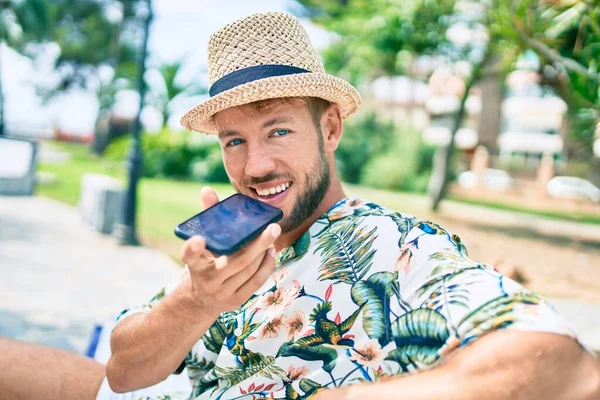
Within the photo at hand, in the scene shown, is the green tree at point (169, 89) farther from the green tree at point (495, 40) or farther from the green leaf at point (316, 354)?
the green leaf at point (316, 354)

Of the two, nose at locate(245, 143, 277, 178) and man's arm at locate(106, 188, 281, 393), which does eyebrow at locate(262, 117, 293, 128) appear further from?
man's arm at locate(106, 188, 281, 393)

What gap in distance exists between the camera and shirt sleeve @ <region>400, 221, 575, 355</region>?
3.69 feet

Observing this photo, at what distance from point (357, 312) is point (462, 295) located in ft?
1.08

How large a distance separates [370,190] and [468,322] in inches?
858

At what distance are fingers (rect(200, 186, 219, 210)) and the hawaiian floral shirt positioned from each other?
0.33 m

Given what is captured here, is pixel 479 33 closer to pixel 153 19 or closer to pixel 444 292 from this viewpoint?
pixel 153 19

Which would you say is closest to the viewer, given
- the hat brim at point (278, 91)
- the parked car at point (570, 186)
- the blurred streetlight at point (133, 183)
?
the hat brim at point (278, 91)

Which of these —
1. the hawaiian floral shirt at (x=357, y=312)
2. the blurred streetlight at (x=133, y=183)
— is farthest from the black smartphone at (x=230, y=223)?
the blurred streetlight at (x=133, y=183)

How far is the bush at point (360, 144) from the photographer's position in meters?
24.1

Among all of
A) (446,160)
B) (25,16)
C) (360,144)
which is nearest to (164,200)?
(446,160)

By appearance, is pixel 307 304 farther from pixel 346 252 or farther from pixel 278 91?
pixel 278 91

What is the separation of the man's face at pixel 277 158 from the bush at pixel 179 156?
2137 centimetres

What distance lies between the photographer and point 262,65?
1.80m

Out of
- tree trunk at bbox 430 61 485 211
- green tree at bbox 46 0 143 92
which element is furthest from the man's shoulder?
green tree at bbox 46 0 143 92
